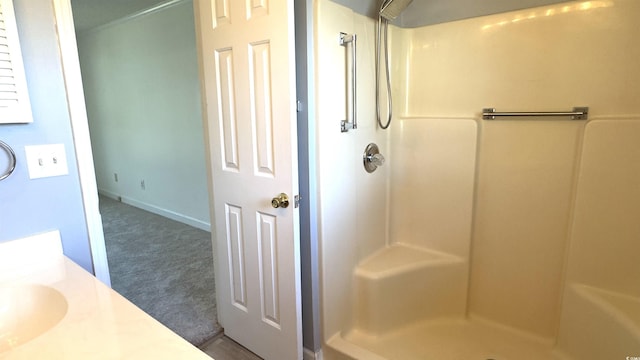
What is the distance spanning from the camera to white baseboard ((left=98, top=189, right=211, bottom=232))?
380cm

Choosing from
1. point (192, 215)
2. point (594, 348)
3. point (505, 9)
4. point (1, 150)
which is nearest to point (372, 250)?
point (594, 348)

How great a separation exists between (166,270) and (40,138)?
188 cm

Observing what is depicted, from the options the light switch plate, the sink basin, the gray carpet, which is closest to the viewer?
the sink basin

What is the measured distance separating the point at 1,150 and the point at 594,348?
8.42ft

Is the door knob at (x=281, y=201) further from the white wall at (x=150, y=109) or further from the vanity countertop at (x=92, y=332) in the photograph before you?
the white wall at (x=150, y=109)

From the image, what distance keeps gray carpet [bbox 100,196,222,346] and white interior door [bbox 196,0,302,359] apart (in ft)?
1.34

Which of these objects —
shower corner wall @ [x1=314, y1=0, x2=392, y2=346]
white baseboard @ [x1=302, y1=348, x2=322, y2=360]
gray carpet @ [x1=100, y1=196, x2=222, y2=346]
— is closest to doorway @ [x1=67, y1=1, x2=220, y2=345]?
gray carpet @ [x1=100, y1=196, x2=222, y2=346]

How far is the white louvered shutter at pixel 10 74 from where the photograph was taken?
1.06 metres

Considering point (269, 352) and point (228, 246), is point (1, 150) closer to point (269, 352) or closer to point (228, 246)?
point (228, 246)

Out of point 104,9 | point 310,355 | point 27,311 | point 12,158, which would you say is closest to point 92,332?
point 27,311

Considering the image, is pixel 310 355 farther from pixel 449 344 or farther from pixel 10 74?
pixel 10 74

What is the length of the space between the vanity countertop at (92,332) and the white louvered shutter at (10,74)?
1.71ft

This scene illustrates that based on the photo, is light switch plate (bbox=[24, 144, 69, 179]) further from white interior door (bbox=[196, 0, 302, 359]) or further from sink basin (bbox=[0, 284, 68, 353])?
white interior door (bbox=[196, 0, 302, 359])

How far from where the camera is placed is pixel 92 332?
81 cm
